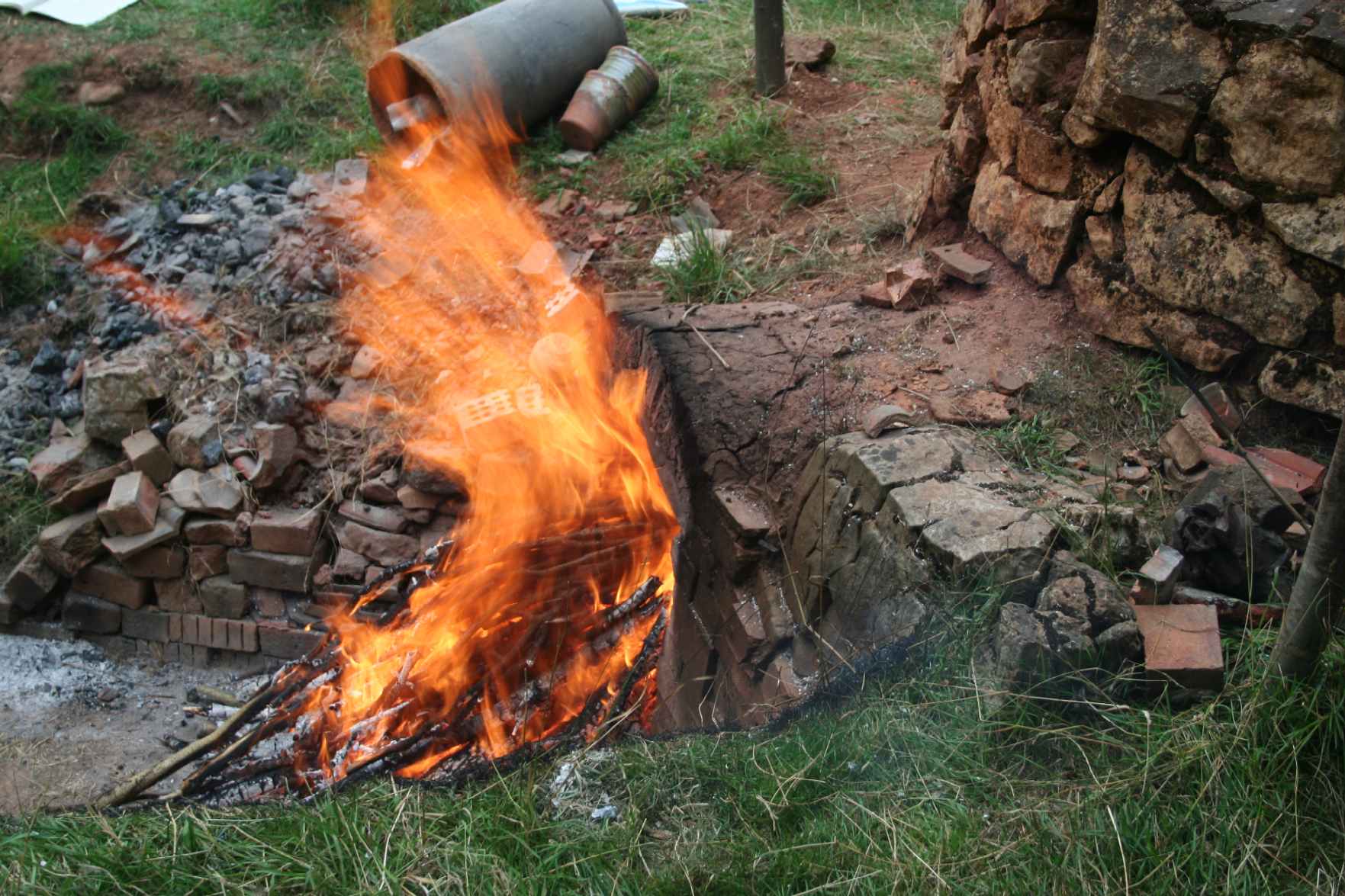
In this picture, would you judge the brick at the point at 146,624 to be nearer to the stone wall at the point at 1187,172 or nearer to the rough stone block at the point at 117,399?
the rough stone block at the point at 117,399

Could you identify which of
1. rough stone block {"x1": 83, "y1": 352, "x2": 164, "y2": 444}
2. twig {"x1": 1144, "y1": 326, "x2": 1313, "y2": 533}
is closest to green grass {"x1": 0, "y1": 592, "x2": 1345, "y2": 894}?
twig {"x1": 1144, "y1": 326, "x2": 1313, "y2": 533}

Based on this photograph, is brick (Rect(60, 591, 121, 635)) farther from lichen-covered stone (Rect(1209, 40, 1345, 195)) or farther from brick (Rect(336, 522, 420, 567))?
lichen-covered stone (Rect(1209, 40, 1345, 195))

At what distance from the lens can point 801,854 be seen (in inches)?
98.4

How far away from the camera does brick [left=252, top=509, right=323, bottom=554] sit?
16.3 feet

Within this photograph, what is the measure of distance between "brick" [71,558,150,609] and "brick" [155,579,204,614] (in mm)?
82

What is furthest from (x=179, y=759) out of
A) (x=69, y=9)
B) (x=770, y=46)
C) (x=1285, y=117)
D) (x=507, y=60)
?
(x=69, y=9)

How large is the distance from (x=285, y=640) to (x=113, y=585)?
0.90m

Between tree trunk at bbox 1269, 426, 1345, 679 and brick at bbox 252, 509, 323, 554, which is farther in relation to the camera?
brick at bbox 252, 509, 323, 554

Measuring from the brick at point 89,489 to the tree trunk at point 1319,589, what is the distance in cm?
485

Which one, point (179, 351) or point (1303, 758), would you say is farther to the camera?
point (179, 351)

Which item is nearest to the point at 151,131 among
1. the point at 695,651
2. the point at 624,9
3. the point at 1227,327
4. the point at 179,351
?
the point at 179,351

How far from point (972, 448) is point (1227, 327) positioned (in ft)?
3.07

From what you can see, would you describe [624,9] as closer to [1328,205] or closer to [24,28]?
[24,28]

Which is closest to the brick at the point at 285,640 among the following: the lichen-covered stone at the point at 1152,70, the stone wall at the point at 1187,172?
the stone wall at the point at 1187,172
